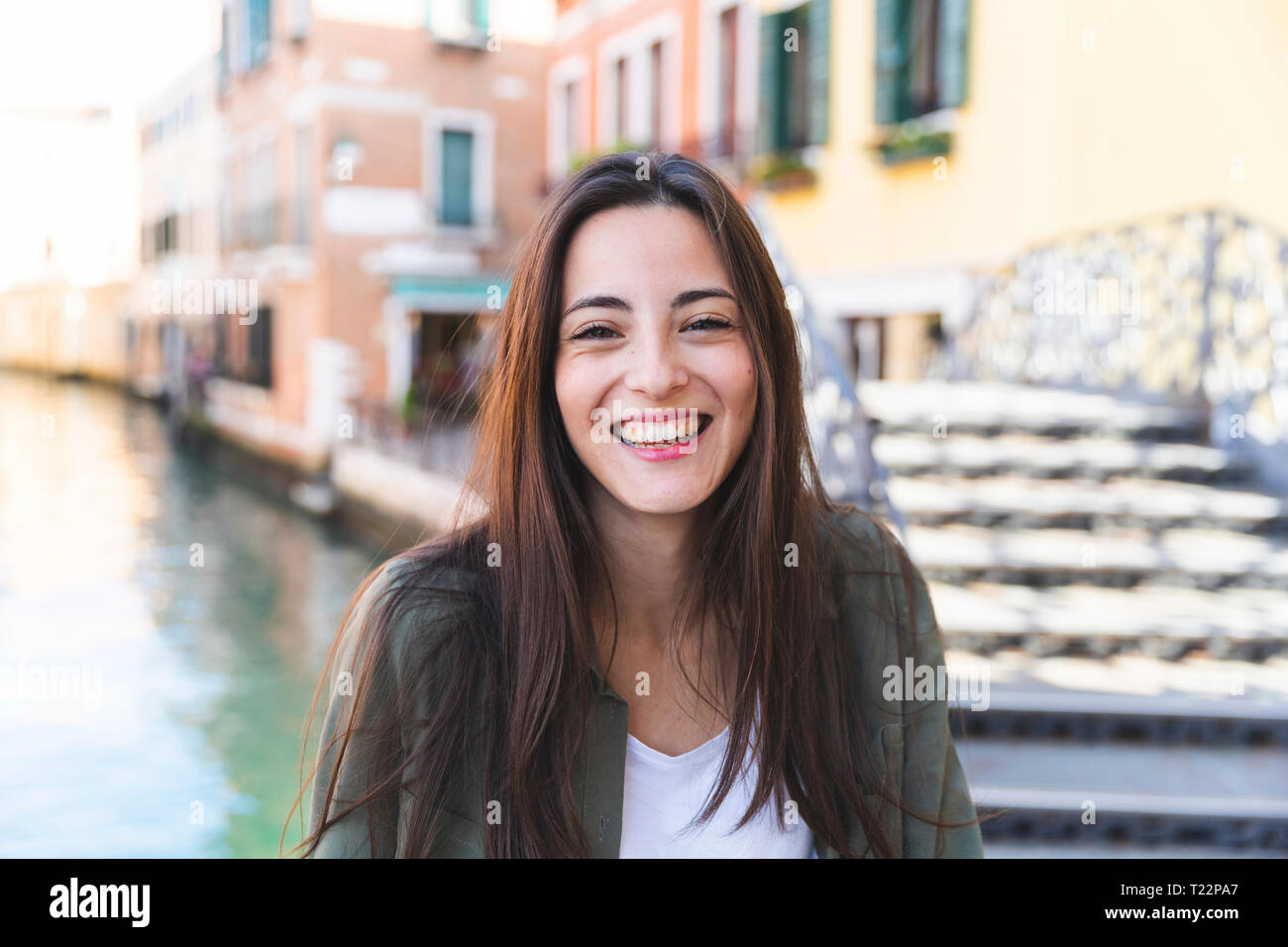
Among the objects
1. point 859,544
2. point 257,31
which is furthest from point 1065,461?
point 257,31

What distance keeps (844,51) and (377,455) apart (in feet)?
24.9

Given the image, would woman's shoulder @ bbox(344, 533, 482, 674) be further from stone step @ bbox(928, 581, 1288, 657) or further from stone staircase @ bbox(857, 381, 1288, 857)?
stone step @ bbox(928, 581, 1288, 657)

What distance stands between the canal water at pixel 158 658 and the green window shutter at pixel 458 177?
5218 mm

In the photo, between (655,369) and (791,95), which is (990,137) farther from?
(655,369)

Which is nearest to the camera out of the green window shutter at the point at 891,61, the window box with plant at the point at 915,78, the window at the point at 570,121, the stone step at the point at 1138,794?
the stone step at the point at 1138,794

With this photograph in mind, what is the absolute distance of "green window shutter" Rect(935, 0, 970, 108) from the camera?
7754 mm

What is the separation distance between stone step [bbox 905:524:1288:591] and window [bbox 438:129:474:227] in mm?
14222

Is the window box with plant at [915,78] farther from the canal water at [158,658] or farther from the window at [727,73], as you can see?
the canal water at [158,658]

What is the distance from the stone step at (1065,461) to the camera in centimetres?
482

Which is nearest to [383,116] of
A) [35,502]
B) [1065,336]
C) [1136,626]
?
[35,502]

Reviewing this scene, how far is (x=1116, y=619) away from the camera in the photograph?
366 cm

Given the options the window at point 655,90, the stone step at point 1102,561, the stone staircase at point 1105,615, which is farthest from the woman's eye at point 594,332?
the window at point 655,90

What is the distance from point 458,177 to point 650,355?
677 inches

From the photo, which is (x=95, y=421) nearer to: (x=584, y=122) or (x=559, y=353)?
(x=584, y=122)
